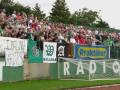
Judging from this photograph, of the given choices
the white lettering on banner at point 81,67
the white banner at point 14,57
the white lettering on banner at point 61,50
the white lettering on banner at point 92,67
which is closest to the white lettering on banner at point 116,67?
the white lettering on banner at point 81,67

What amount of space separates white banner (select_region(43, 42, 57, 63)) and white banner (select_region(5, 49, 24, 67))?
6.25 feet

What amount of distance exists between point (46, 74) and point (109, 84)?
4420 millimetres

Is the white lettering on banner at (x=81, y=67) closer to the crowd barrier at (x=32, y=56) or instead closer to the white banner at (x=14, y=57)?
the crowd barrier at (x=32, y=56)

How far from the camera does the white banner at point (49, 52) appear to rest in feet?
81.3

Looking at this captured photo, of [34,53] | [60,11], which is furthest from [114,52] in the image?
[60,11]

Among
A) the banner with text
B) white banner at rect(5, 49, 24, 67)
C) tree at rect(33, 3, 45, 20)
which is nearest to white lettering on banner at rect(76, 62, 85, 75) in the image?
the banner with text

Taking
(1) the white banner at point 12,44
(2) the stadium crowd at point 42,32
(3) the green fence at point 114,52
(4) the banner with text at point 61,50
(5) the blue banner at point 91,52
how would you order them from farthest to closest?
(3) the green fence at point 114,52 → (5) the blue banner at point 91,52 → (4) the banner with text at point 61,50 → (2) the stadium crowd at point 42,32 → (1) the white banner at point 12,44

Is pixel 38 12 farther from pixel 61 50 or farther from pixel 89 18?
pixel 61 50

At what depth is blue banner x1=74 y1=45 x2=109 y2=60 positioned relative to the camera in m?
26.7

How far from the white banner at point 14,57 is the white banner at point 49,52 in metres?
1.90

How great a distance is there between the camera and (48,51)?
25016 millimetres

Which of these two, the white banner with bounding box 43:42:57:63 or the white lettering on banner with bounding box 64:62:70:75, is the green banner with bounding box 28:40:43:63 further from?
the white lettering on banner with bounding box 64:62:70:75

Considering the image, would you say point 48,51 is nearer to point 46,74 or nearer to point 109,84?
point 46,74

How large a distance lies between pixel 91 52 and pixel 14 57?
627cm
